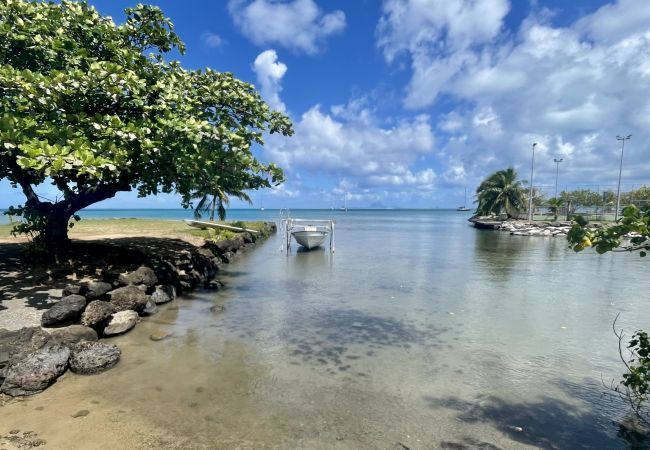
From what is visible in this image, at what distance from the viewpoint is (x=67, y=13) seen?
433 inches

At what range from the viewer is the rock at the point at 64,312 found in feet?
25.8

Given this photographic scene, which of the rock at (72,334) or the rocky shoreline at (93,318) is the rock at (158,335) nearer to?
the rocky shoreline at (93,318)

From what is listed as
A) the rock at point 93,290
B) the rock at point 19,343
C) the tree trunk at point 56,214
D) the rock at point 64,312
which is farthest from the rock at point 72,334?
the tree trunk at point 56,214

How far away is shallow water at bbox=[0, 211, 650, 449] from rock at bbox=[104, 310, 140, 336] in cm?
27

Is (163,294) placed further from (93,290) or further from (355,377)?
(355,377)

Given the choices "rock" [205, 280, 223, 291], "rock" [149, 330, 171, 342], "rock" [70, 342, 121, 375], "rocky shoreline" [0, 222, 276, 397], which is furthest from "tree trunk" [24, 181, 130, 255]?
"rock" [70, 342, 121, 375]

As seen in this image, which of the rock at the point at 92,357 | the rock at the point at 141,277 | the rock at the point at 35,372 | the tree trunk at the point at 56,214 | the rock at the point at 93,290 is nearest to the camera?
the rock at the point at 35,372

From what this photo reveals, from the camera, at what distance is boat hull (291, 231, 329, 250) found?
28406 mm

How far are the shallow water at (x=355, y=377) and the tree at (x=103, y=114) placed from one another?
4009 mm

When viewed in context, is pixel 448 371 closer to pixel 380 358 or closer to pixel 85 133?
pixel 380 358

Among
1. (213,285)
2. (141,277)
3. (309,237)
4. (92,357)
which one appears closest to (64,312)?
(92,357)

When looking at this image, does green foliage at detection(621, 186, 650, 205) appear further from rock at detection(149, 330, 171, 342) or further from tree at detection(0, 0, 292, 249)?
rock at detection(149, 330, 171, 342)

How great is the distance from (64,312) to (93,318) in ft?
1.83

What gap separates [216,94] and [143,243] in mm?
9527
